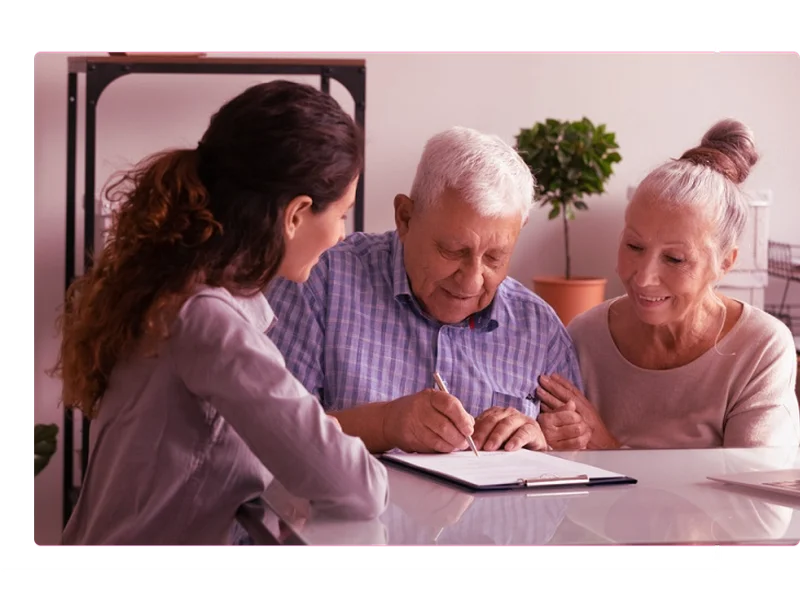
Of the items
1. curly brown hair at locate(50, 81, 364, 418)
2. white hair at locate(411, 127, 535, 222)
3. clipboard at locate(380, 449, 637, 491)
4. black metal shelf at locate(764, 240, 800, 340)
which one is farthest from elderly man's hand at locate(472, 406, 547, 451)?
black metal shelf at locate(764, 240, 800, 340)

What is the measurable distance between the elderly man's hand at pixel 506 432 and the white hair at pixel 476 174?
0.40 m

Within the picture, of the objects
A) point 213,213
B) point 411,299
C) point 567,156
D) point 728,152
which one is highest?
point 567,156

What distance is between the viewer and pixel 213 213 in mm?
1192

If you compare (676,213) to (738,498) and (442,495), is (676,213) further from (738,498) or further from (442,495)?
(442,495)

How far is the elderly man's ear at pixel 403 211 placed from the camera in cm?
193

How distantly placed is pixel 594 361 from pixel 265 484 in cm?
99

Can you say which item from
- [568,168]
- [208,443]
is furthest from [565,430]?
[568,168]

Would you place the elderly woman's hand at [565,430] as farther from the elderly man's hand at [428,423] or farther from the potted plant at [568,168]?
the potted plant at [568,168]

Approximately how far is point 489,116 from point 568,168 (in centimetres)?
50

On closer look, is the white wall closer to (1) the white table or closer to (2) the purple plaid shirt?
(2) the purple plaid shirt

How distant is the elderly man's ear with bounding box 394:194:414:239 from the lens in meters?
1.93

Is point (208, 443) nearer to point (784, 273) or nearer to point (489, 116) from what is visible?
point (489, 116)

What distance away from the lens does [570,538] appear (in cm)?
110

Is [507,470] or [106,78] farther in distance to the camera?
[106,78]
